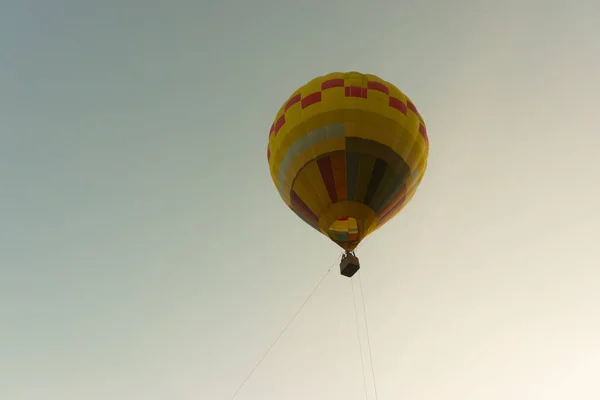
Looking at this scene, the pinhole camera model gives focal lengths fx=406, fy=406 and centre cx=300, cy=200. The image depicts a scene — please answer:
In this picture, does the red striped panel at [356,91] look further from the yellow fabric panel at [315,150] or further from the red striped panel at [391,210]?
the red striped panel at [391,210]

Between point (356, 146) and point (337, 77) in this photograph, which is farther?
point (337, 77)

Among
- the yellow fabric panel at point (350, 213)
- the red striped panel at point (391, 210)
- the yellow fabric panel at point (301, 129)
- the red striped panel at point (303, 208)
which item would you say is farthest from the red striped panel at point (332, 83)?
the red striped panel at point (391, 210)

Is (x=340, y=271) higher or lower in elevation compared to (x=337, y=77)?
lower

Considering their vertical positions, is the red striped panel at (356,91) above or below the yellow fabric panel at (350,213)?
above

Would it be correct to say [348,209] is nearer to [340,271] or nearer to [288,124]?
[340,271]

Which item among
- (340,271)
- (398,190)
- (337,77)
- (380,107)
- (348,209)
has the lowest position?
(340,271)

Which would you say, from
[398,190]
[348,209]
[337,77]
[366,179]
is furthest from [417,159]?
[337,77]

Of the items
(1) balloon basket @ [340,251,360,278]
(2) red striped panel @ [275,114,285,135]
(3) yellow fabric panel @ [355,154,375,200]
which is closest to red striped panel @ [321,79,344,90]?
(2) red striped panel @ [275,114,285,135]

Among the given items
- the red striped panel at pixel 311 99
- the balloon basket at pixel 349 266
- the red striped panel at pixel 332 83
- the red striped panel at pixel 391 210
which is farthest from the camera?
the red striped panel at pixel 391 210
